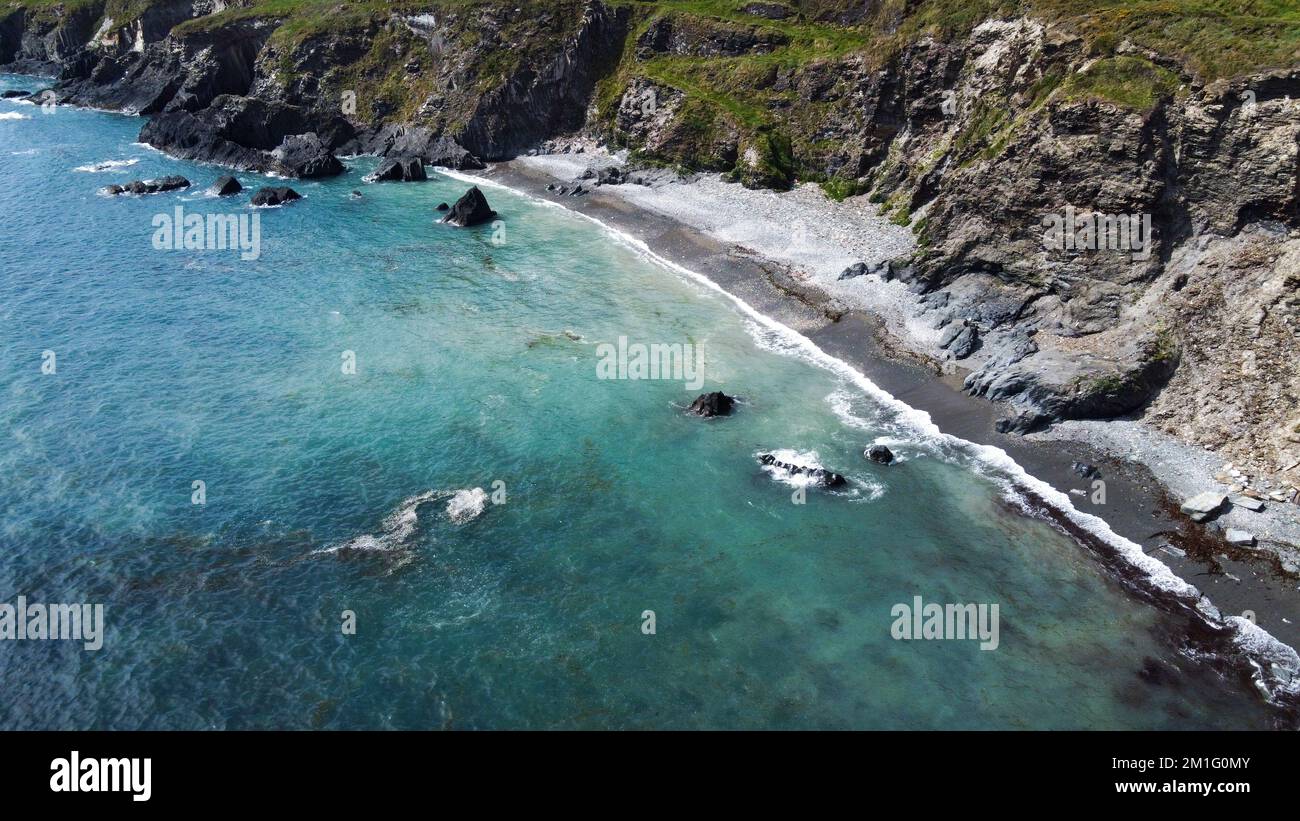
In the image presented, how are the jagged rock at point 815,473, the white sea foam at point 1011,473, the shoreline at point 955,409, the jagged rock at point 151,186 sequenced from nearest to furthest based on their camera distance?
the white sea foam at point 1011,473
the shoreline at point 955,409
the jagged rock at point 815,473
the jagged rock at point 151,186

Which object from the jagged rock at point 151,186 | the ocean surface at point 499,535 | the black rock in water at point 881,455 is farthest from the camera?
the jagged rock at point 151,186

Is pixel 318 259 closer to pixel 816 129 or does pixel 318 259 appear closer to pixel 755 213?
pixel 755 213

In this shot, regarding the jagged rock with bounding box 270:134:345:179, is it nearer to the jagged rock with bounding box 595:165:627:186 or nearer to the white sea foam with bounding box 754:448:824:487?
the jagged rock with bounding box 595:165:627:186

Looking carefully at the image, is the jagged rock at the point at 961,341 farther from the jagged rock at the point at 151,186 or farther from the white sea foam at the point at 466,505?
the jagged rock at the point at 151,186

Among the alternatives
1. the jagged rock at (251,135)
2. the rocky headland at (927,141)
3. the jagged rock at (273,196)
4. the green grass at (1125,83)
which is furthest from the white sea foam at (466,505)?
the jagged rock at (251,135)

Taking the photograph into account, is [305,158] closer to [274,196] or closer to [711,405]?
[274,196]

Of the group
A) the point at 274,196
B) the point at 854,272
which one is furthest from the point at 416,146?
the point at 854,272
